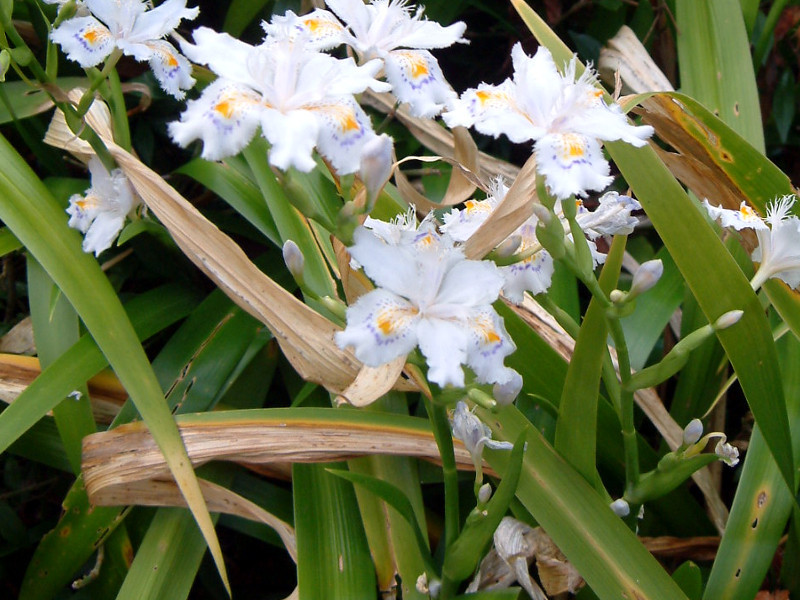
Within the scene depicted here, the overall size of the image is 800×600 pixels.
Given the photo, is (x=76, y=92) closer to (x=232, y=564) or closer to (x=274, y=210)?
(x=274, y=210)

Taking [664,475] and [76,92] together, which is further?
[76,92]

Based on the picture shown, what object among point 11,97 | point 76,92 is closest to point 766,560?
point 76,92

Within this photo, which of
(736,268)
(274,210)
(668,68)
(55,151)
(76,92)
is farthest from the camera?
(668,68)

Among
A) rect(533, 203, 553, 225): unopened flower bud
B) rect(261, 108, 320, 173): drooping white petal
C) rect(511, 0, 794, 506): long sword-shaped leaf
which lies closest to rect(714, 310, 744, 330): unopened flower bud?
rect(511, 0, 794, 506): long sword-shaped leaf

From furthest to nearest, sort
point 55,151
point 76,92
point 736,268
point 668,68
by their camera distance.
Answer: point 668,68
point 55,151
point 76,92
point 736,268

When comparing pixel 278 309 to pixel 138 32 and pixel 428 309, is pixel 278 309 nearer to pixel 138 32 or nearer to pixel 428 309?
pixel 428 309

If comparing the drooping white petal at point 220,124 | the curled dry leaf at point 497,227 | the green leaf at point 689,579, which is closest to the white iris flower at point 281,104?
the drooping white petal at point 220,124

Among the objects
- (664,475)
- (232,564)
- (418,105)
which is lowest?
(232,564)

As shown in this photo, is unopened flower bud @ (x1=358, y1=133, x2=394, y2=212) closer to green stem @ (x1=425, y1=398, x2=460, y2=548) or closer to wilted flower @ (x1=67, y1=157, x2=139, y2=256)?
green stem @ (x1=425, y1=398, x2=460, y2=548)
